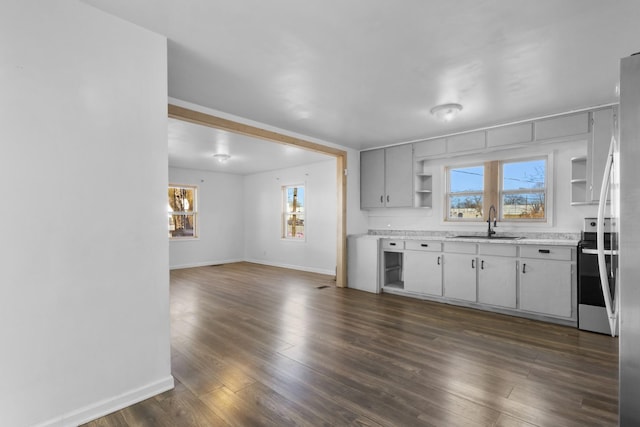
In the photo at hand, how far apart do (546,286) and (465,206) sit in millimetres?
1662

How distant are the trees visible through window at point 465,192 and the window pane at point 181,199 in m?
6.03

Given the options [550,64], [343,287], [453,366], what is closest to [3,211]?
[453,366]

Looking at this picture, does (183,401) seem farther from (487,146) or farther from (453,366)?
(487,146)

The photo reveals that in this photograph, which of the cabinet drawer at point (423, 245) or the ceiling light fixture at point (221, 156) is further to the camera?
the ceiling light fixture at point (221, 156)

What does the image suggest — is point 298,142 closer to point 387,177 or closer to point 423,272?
point 387,177

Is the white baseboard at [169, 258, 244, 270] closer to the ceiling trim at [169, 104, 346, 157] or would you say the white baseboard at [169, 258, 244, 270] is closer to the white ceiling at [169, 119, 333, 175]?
the white ceiling at [169, 119, 333, 175]

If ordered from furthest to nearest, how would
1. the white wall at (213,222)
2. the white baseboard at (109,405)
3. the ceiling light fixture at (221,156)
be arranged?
the white wall at (213,222)
the ceiling light fixture at (221,156)
the white baseboard at (109,405)

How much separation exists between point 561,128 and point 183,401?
4724mm

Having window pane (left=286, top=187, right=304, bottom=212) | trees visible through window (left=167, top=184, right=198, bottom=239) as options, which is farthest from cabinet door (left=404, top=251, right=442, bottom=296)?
trees visible through window (left=167, top=184, right=198, bottom=239)

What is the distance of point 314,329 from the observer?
3.49 metres

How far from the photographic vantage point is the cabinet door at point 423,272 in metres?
4.60

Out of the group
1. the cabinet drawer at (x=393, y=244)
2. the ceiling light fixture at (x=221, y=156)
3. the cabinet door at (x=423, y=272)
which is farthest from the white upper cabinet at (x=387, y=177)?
the ceiling light fixture at (x=221, y=156)

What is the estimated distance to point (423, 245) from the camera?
4.76 m

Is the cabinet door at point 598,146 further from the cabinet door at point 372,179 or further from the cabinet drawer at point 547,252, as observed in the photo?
the cabinet door at point 372,179
